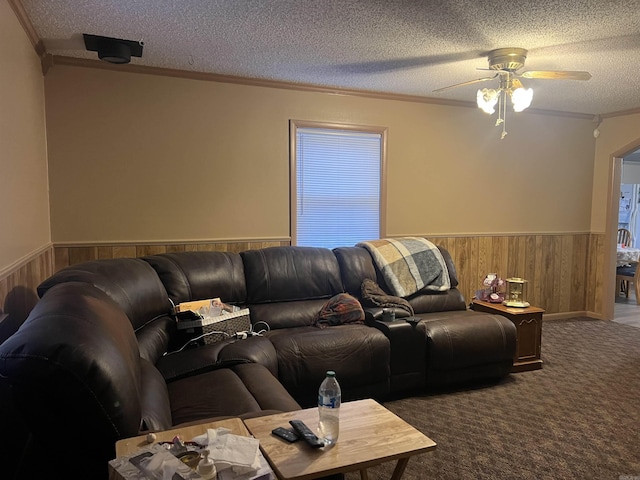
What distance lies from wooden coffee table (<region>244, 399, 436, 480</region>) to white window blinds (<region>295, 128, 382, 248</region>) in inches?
110

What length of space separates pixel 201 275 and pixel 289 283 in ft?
2.25

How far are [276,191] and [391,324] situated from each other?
167 centimetres

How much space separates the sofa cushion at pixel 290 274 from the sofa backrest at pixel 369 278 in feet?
0.27

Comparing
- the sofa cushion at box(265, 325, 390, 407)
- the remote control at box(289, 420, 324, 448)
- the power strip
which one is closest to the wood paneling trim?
the power strip

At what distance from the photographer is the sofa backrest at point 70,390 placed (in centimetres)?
121

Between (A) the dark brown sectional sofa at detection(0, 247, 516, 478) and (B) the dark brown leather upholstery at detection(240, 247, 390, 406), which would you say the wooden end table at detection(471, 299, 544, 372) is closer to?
(A) the dark brown sectional sofa at detection(0, 247, 516, 478)

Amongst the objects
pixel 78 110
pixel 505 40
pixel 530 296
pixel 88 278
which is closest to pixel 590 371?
pixel 530 296

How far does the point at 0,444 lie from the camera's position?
1644 millimetres

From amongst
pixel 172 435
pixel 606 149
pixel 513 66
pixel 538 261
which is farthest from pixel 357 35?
pixel 606 149

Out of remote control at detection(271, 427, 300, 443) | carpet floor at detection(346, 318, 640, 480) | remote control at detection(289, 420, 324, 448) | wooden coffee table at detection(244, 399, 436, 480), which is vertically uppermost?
remote control at detection(289, 420, 324, 448)

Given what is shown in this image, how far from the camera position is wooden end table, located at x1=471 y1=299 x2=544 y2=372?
3.72m

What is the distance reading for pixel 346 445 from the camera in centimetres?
147

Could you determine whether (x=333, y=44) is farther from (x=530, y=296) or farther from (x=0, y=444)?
(x=530, y=296)

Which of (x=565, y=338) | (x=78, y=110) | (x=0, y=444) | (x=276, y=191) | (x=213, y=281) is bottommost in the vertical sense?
(x=565, y=338)
